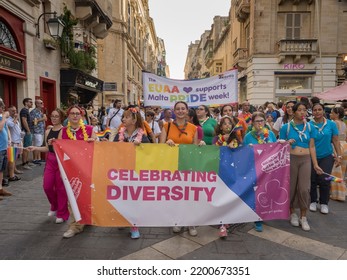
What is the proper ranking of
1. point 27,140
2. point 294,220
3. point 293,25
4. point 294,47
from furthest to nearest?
point 293,25, point 294,47, point 27,140, point 294,220

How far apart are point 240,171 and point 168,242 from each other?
1.37m

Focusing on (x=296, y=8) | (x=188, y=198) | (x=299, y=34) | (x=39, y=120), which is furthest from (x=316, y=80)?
(x=188, y=198)

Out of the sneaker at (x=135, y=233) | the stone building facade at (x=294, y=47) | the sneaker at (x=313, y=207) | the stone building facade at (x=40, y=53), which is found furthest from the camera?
the stone building facade at (x=294, y=47)

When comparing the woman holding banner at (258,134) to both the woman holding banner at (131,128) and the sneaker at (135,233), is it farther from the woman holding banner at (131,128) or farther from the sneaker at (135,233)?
the sneaker at (135,233)

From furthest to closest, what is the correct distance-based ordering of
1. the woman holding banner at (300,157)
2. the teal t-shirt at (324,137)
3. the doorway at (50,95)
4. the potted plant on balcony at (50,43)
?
1. the doorway at (50,95)
2. the potted plant on balcony at (50,43)
3. the teal t-shirt at (324,137)
4. the woman holding banner at (300,157)

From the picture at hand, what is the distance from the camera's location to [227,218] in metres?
3.93

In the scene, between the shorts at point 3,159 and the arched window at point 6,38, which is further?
the arched window at point 6,38

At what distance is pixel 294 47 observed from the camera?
21328mm

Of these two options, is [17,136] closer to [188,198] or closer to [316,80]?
[188,198]

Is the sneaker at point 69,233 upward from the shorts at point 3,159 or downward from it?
downward

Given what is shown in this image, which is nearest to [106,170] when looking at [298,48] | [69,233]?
[69,233]

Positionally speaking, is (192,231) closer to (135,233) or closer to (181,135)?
(135,233)

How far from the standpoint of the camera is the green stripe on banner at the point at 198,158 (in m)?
3.90

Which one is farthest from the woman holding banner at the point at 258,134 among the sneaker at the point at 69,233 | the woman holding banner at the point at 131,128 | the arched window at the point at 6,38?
the arched window at the point at 6,38
